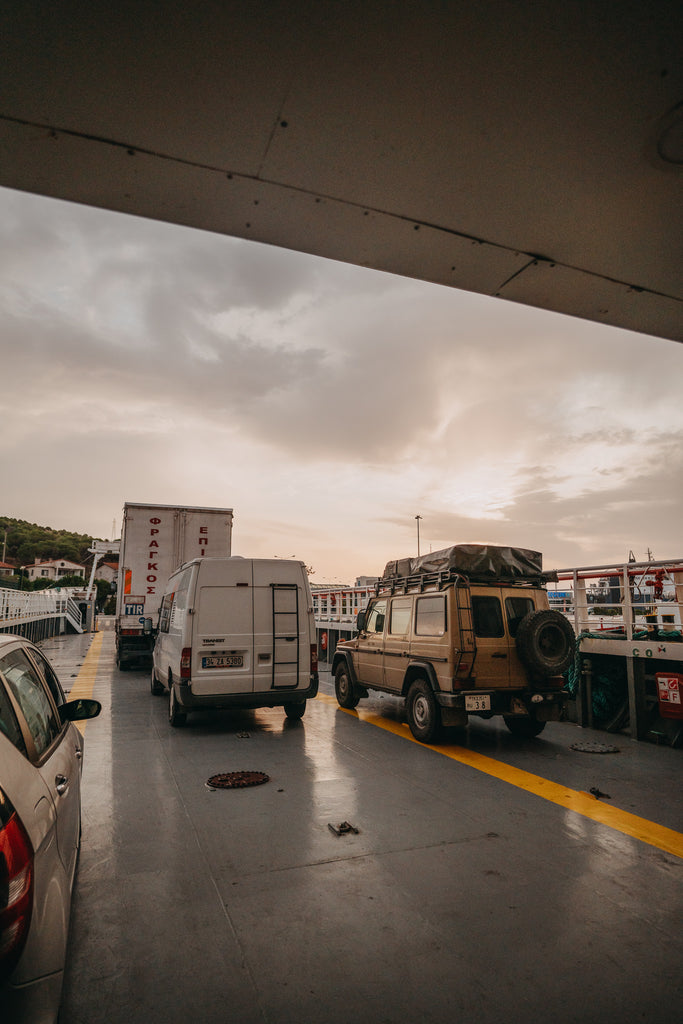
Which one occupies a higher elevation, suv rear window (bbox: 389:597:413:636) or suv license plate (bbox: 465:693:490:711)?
suv rear window (bbox: 389:597:413:636)

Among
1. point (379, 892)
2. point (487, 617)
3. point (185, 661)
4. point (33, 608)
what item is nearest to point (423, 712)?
point (487, 617)

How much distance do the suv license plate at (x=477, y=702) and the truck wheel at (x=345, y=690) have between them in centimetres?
341

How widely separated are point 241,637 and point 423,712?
2799mm

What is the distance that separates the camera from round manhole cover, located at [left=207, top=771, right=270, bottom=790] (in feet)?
18.4

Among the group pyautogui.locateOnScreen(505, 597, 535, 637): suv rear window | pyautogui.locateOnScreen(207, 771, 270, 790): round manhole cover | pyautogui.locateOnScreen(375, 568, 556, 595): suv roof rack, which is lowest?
pyautogui.locateOnScreen(207, 771, 270, 790): round manhole cover

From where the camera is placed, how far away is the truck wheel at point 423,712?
7227 mm

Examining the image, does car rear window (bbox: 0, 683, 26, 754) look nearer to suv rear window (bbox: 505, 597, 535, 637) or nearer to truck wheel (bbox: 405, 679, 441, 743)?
truck wheel (bbox: 405, 679, 441, 743)

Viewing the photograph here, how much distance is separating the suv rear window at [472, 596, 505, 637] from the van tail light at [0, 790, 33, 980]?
6.18 meters

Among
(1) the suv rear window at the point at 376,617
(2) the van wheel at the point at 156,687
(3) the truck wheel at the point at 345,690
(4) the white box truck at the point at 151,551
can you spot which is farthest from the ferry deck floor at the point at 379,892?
(4) the white box truck at the point at 151,551

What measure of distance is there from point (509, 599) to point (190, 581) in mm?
4572

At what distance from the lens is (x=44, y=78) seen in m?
2.15

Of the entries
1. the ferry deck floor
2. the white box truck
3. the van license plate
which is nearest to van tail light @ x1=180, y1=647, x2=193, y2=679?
the van license plate

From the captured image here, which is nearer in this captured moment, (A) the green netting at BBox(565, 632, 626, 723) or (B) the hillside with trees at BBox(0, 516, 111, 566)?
(A) the green netting at BBox(565, 632, 626, 723)

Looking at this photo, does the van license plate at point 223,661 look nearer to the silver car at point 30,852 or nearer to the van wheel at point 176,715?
the van wheel at point 176,715
